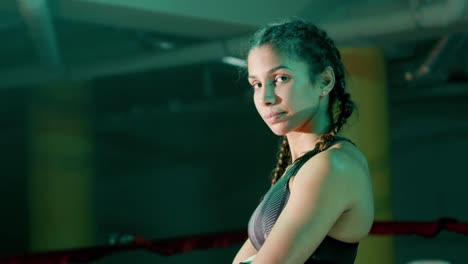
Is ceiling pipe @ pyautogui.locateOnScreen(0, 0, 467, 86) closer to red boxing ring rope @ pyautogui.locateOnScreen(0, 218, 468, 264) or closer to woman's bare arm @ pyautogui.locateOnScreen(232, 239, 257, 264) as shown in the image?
red boxing ring rope @ pyautogui.locateOnScreen(0, 218, 468, 264)

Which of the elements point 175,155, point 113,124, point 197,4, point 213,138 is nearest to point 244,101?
point 213,138

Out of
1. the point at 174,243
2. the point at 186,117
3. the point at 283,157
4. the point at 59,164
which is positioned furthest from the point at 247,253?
the point at 186,117

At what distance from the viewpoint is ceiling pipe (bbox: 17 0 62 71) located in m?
4.85

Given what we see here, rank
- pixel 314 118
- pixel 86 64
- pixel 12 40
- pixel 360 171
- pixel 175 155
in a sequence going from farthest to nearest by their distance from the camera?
pixel 175 155, pixel 12 40, pixel 86 64, pixel 314 118, pixel 360 171

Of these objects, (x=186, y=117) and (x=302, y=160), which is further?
(x=186, y=117)

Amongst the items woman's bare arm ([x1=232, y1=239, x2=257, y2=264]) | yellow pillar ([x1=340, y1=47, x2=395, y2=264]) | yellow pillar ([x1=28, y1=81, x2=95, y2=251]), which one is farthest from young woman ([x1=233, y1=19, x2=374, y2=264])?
yellow pillar ([x1=28, y1=81, x2=95, y2=251])

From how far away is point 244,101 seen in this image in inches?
431

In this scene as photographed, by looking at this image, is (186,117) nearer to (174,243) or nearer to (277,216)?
(174,243)

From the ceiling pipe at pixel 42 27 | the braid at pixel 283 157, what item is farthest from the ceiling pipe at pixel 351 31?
the braid at pixel 283 157

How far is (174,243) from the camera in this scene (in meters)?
3.44

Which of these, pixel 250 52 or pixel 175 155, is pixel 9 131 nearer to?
pixel 175 155

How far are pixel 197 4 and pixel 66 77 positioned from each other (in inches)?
111

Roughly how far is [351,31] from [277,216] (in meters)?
4.38

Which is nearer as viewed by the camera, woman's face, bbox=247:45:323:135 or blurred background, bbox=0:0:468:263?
woman's face, bbox=247:45:323:135
